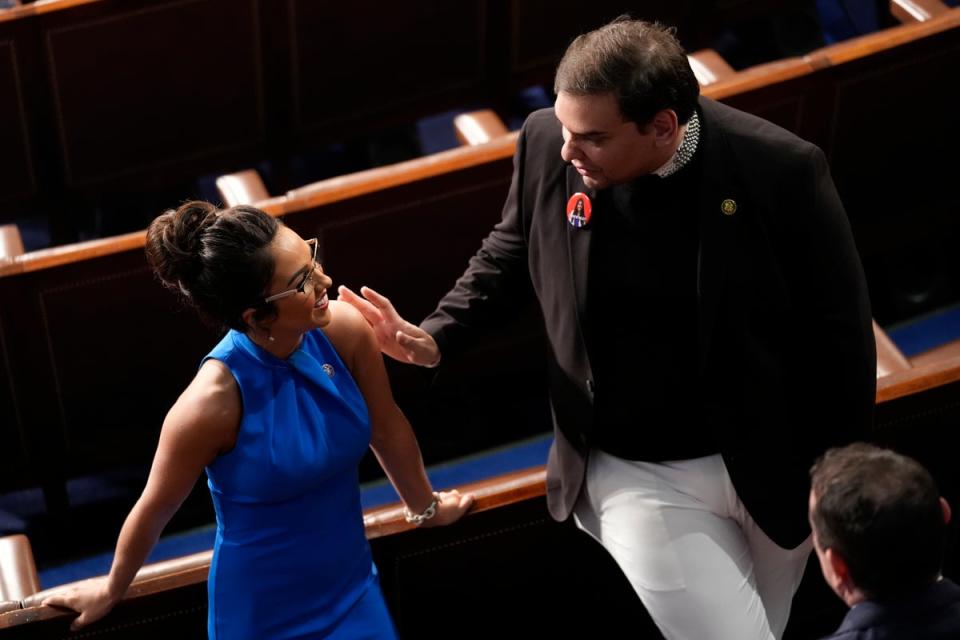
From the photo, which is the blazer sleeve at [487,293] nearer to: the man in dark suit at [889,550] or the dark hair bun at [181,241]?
the dark hair bun at [181,241]

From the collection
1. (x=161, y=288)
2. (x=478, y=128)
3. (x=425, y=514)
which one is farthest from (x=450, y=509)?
(x=478, y=128)

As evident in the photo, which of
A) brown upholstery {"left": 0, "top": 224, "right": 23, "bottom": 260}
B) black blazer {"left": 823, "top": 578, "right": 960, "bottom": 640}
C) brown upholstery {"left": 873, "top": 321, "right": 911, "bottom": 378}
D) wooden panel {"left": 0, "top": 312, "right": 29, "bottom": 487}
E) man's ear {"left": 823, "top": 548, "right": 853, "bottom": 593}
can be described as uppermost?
man's ear {"left": 823, "top": 548, "right": 853, "bottom": 593}

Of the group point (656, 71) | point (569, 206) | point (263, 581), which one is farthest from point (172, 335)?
point (656, 71)

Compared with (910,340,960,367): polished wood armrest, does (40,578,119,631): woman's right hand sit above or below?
above

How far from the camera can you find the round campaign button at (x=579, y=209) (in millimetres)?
977

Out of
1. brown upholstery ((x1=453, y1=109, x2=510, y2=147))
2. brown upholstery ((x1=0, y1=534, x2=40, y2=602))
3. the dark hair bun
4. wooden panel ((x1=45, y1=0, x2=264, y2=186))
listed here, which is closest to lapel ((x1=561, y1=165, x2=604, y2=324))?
the dark hair bun

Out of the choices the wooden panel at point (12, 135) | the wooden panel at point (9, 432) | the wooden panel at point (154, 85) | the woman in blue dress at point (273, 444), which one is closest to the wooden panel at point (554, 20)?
the wooden panel at point (154, 85)

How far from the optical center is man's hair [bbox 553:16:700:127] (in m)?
0.90

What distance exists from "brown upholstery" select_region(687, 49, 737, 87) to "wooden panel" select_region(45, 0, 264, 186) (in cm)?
53

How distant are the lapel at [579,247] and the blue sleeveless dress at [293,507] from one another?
17 cm

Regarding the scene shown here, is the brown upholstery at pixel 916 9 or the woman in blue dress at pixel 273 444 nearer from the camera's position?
the woman in blue dress at pixel 273 444

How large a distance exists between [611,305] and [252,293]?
0.25 meters

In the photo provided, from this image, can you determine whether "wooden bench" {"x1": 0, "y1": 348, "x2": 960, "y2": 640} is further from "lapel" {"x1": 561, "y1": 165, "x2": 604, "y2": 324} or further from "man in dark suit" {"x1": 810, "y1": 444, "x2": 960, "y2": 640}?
"man in dark suit" {"x1": 810, "y1": 444, "x2": 960, "y2": 640}

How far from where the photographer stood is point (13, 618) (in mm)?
975
